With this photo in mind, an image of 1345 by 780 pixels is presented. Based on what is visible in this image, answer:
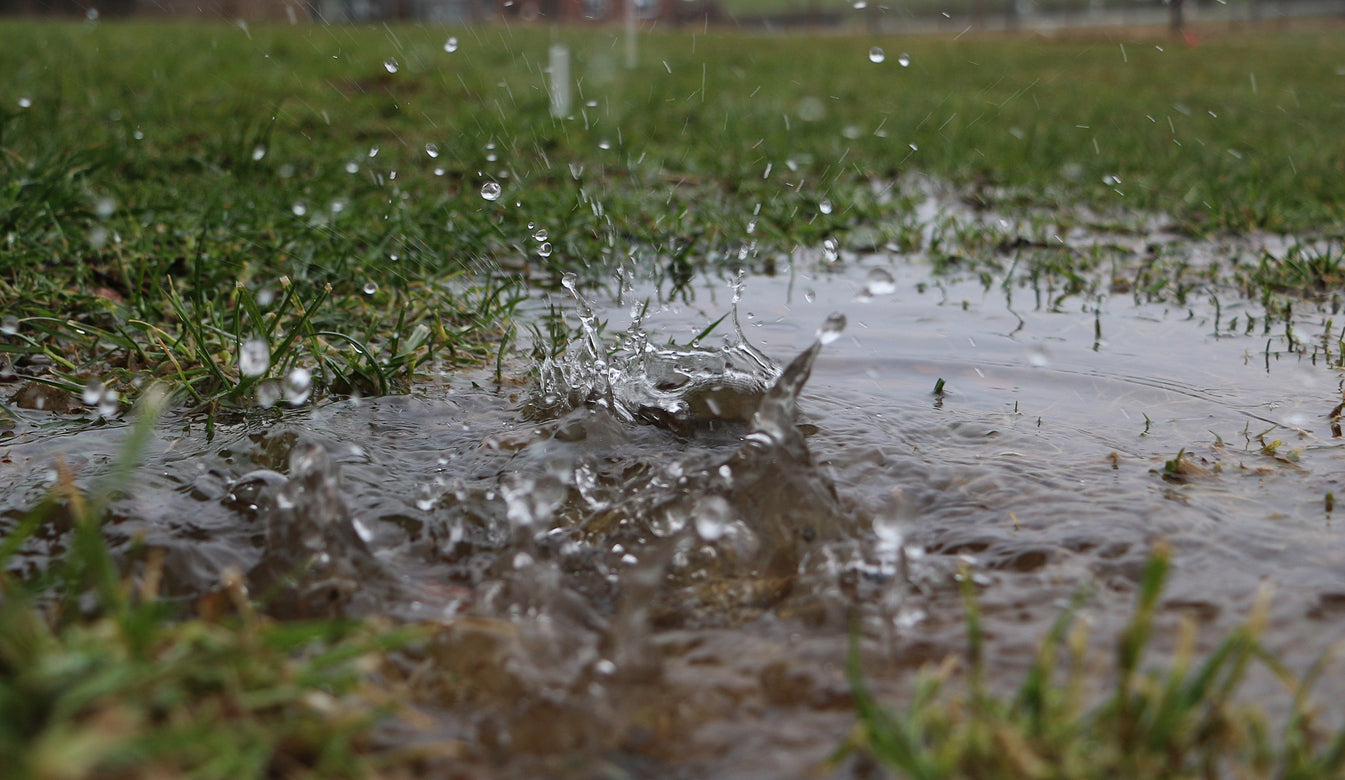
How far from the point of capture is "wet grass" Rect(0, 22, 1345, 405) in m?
A: 3.73

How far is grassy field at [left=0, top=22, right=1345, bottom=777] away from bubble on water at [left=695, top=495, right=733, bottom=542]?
0.67 m

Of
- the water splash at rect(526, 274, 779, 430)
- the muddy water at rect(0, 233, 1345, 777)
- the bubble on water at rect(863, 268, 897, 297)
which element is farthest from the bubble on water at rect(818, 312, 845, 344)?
the bubble on water at rect(863, 268, 897, 297)

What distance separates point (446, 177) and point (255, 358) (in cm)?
354

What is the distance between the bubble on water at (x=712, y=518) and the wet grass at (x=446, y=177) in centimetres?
138

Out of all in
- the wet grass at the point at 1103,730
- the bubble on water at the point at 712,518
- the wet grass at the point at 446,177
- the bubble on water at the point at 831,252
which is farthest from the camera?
the bubble on water at the point at 831,252

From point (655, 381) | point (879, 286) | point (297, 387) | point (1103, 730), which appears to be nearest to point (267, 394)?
point (297, 387)

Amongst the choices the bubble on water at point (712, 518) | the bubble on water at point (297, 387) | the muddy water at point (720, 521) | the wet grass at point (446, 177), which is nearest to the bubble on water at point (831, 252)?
the wet grass at point (446, 177)

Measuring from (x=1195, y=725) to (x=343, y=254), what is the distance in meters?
3.42

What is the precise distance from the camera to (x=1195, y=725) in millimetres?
1497

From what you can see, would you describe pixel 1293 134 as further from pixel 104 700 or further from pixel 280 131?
pixel 104 700

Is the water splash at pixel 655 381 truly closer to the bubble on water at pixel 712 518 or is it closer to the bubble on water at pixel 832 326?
the bubble on water at pixel 832 326

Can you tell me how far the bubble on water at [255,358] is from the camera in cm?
314

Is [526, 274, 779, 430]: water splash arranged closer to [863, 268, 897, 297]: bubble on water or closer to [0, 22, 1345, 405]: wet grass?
A: [0, 22, 1345, 405]: wet grass

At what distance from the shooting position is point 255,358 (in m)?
3.18
